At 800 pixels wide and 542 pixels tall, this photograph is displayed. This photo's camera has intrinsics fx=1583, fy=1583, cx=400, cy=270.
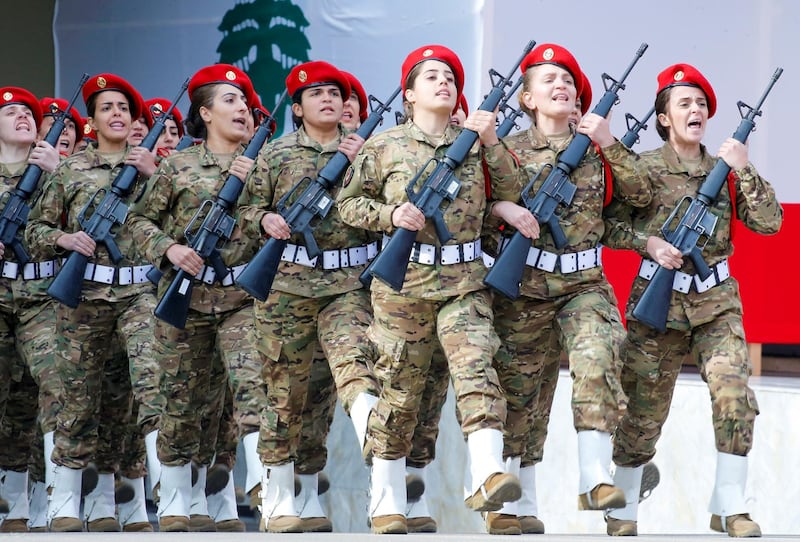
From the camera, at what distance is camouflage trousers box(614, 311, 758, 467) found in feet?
20.6

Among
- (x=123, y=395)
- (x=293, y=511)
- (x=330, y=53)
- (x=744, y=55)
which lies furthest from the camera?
(x=330, y=53)

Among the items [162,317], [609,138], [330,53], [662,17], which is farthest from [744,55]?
[162,317]

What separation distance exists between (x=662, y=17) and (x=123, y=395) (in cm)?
395

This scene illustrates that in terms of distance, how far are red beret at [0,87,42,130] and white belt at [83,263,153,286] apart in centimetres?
114

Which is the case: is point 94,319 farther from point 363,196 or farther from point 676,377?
point 676,377

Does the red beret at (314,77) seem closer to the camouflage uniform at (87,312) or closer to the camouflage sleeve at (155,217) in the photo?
the camouflage sleeve at (155,217)

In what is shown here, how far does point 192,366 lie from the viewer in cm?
753

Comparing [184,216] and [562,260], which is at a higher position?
[184,216]

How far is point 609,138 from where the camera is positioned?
21.2ft

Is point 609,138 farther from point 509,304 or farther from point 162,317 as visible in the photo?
point 162,317

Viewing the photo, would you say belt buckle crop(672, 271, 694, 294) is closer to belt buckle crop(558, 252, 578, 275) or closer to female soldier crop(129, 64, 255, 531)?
belt buckle crop(558, 252, 578, 275)

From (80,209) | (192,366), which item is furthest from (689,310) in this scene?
(80,209)

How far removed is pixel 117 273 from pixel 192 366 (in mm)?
788

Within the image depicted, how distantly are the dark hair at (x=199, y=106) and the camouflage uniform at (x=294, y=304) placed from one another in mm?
690
